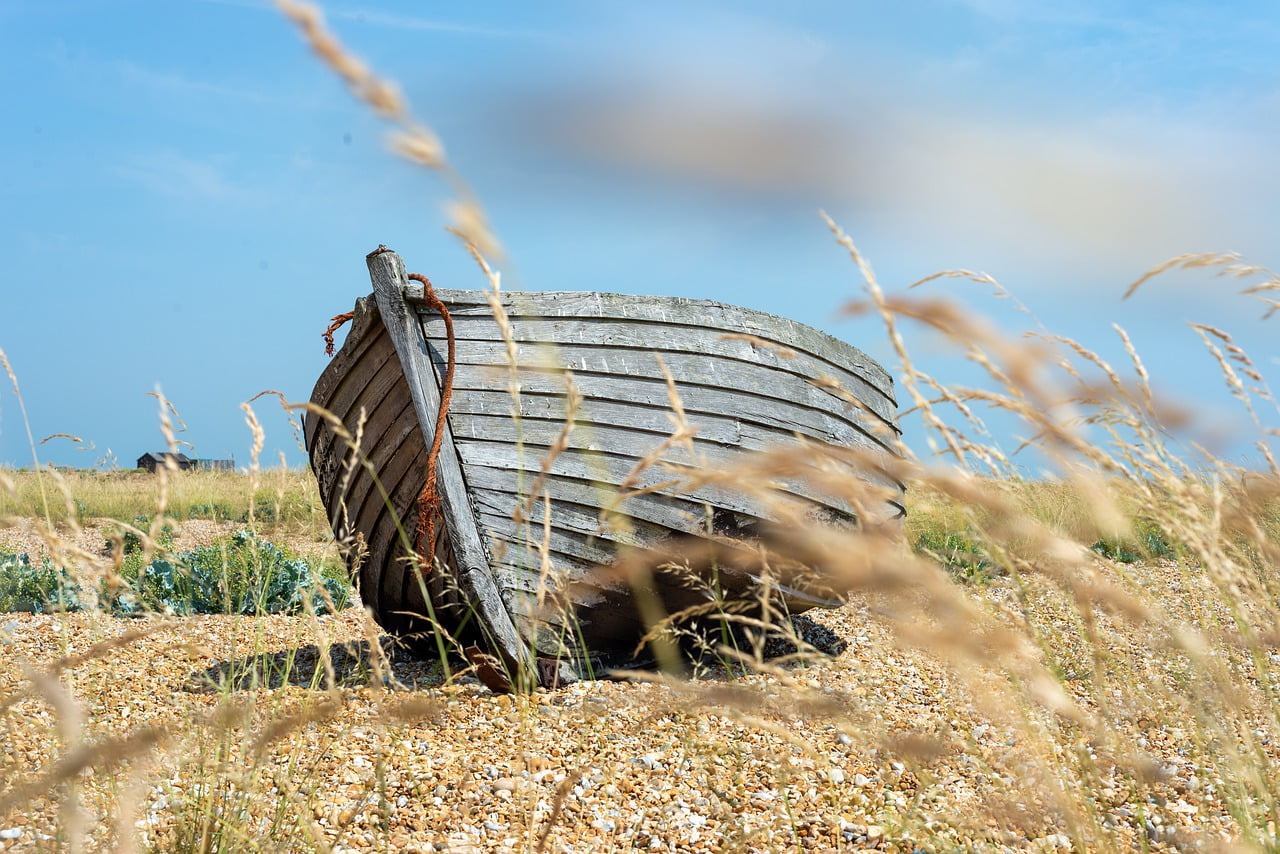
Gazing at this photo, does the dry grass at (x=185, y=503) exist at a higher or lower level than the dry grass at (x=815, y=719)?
higher

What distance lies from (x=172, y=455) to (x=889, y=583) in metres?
1.67

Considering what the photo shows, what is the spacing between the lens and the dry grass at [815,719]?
1.36 m

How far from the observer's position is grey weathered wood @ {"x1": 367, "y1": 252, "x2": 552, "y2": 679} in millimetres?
3727

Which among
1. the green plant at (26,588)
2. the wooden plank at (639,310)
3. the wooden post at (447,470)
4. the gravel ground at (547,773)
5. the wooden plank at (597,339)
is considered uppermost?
the wooden plank at (639,310)

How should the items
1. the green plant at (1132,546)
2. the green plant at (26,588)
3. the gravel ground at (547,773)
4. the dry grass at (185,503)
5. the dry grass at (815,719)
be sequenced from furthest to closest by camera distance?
the dry grass at (185,503)
the green plant at (1132,546)
the green plant at (26,588)
the gravel ground at (547,773)
the dry grass at (815,719)

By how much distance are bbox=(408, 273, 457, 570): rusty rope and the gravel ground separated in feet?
2.15

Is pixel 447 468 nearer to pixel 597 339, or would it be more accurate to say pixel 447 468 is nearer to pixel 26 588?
pixel 597 339

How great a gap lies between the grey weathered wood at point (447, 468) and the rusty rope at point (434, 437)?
0.10 ft

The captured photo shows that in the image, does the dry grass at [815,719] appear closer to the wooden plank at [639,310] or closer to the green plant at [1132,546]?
the wooden plank at [639,310]

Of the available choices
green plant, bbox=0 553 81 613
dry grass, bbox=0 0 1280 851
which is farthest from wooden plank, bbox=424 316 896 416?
green plant, bbox=0 553 81 613

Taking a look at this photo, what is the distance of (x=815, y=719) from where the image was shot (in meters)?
2.61

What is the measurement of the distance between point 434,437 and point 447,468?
0.13 metres

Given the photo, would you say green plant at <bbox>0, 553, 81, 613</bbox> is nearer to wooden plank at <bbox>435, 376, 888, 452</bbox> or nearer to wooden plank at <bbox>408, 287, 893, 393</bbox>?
wooden plank at <bbox>435, 376, 888, 452</bbox>

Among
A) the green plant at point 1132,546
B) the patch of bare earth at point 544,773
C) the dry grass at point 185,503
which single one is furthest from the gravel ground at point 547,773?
the dry grass at point 185,503
